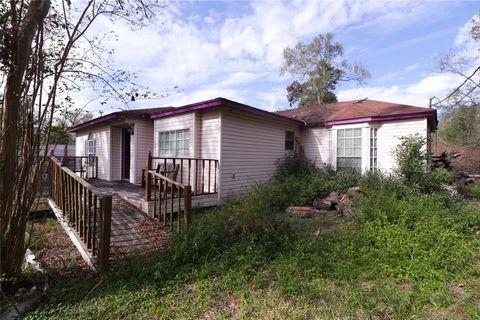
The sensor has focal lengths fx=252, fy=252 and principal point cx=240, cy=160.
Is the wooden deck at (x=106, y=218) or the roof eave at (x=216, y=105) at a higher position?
the roof eave at (x=216, y=105)

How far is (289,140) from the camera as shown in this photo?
1054 centimetres

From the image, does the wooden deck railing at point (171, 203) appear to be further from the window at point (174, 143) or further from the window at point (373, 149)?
the window at point (373, 149)

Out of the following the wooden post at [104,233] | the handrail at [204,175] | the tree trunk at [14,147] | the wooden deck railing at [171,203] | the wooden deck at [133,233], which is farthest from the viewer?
the handrail at [204,175]

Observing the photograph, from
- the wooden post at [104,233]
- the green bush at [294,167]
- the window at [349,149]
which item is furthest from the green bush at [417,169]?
the wooden post at [104,233]

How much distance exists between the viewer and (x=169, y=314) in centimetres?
260

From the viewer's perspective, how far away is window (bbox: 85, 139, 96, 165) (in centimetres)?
1188

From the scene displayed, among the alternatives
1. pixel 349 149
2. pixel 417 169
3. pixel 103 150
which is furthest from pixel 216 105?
pixel 103 150

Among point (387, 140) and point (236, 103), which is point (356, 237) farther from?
point (387, 140)

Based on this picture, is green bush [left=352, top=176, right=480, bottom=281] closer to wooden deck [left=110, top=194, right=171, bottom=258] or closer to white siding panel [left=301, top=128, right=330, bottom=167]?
wooden deck [left=110, top=194, right=171, bottom=258]

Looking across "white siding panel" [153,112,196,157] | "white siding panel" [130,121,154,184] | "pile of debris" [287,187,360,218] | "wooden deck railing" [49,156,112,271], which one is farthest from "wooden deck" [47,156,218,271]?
"white siding panel" [130,121,154,184]

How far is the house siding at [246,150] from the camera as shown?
7664mm

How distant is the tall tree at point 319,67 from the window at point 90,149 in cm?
2029

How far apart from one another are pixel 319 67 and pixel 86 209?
85.6 ft

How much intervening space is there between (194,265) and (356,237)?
274 cm
